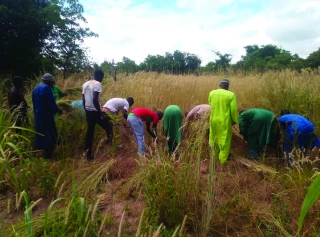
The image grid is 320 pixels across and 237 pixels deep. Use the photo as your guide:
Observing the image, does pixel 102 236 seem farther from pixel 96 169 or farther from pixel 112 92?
pixel 112 92

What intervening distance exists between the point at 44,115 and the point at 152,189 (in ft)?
8.32

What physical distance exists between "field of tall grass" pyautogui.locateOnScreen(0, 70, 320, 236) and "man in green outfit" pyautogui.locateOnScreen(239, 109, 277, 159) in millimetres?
220

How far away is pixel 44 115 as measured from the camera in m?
4.73

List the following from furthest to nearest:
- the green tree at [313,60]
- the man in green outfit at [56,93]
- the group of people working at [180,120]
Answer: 1. the green tree at [313,60]
2. the man in green outfit at [56,93]
3. the group of people working at [180,120]

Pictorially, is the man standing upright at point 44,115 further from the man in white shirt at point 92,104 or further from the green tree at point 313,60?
the green tree at point 313,60

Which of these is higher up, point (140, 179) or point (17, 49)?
point (17, 49)

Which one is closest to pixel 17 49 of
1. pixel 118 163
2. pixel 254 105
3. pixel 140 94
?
pixel 140 94

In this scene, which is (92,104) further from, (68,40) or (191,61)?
(191,61)

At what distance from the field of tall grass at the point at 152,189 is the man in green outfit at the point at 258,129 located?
0.72 ft

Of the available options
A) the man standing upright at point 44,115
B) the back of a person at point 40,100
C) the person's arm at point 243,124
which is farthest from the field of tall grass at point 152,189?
the back of a person at point 40,100

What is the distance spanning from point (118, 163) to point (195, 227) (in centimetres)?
193

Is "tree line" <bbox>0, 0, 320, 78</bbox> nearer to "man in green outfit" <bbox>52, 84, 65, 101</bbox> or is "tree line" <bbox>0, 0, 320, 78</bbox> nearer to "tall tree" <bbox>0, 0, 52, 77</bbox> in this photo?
"tall tree" <bbox>0, 0, 52, 77</bbox>

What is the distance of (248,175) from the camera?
4.29m

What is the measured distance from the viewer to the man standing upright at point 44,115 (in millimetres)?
4699
